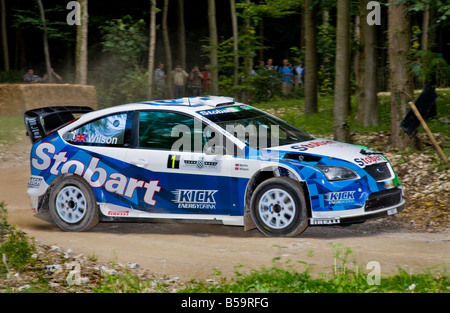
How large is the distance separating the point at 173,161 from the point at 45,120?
93.6 inches

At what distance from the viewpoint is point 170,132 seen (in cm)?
848

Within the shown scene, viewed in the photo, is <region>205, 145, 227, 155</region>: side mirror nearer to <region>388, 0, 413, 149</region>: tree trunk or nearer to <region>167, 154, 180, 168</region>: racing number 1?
<region>167, 154, 180, 168</region>: racing number 1

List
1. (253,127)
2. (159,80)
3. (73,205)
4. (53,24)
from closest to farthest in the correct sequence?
1. (253,127)
2. (73,205)
3. (159,80)
4. (53,24)

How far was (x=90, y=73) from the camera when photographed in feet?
85.0

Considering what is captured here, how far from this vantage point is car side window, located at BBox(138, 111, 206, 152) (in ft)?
27.4

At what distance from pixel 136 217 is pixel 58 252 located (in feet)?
4.33

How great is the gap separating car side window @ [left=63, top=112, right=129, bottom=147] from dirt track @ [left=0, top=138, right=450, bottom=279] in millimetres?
1195

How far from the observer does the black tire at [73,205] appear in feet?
28.6

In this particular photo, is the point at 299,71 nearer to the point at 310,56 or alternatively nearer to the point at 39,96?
the point at 310,56

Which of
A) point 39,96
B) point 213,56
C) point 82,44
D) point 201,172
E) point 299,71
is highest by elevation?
point 82,44

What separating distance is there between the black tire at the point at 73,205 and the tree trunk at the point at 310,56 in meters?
9.46

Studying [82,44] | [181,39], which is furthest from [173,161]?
[181,39]

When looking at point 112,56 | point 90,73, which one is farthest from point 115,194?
point 90,73
